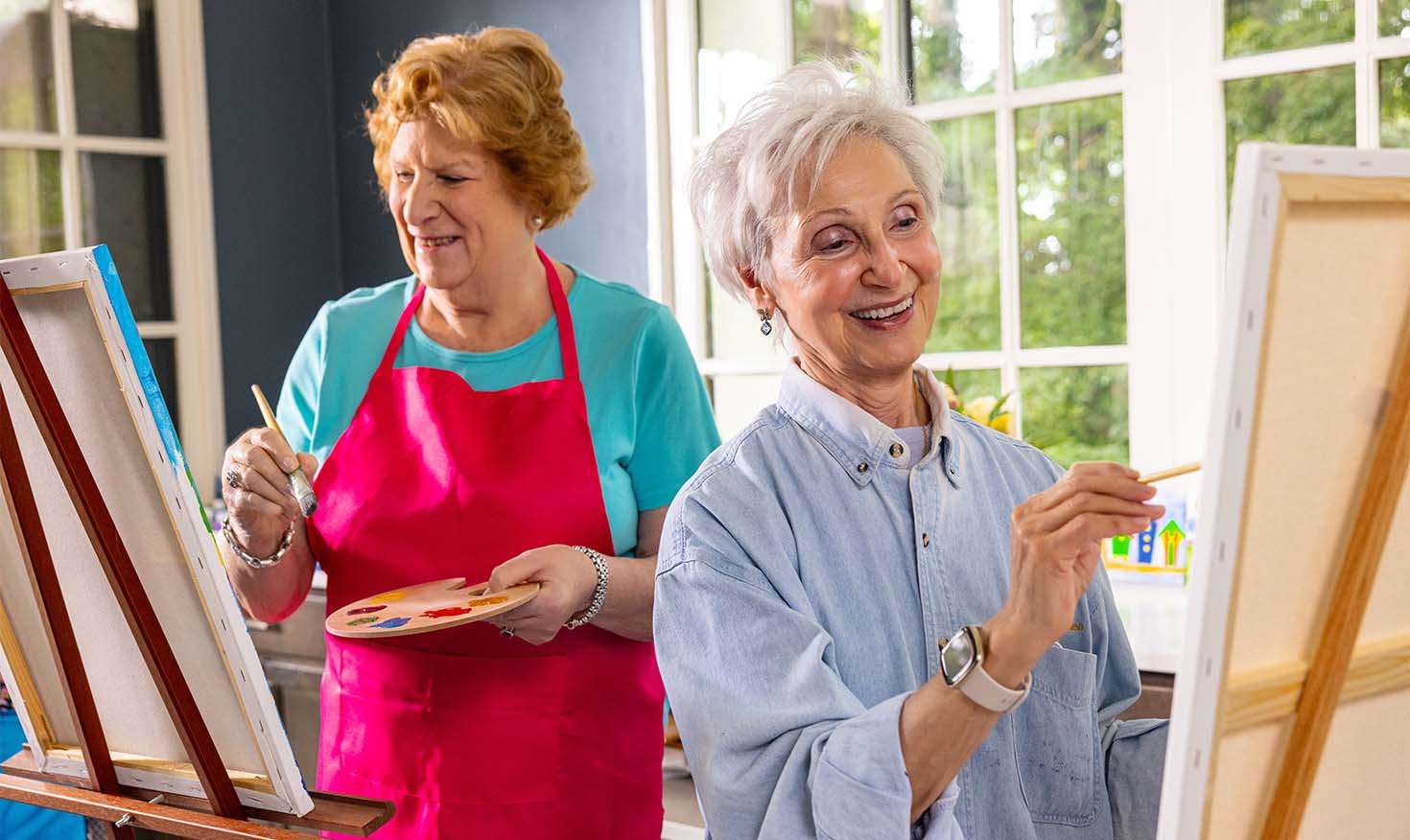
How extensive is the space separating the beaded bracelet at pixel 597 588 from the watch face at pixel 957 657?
59 centimetres

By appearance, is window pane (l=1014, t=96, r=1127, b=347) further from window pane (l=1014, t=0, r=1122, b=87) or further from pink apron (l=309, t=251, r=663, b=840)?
pink apron (l=309, t=251, r=663, b=840)

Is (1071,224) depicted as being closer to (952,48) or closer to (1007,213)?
(1007,213)

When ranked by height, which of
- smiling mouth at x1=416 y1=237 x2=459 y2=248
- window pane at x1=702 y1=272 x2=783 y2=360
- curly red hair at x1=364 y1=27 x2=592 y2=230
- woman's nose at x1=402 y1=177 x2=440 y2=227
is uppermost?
curly red hair at x1=364 y1=27 x2=592 y2=230

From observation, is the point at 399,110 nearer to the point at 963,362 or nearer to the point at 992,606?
the point at 992,606

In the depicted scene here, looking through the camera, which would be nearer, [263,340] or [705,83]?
[705,83]

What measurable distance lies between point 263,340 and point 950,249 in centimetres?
201

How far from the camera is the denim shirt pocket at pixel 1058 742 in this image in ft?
4.14

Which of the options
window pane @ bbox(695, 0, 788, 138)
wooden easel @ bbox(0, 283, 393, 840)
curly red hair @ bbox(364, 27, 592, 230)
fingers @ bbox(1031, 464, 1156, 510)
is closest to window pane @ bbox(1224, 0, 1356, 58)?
window pane @ bbox(695, 0, 788, 138)

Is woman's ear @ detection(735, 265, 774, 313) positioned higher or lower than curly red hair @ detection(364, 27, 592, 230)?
lower

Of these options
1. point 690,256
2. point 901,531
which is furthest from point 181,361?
point 901,531

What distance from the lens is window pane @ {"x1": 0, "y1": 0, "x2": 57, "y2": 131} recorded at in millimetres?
3314

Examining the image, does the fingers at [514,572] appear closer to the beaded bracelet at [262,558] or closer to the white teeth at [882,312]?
the beaded bracelet at [262,558]

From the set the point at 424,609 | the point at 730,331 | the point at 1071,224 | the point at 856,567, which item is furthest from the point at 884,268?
the point at 730,331

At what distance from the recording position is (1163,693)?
1943mm
